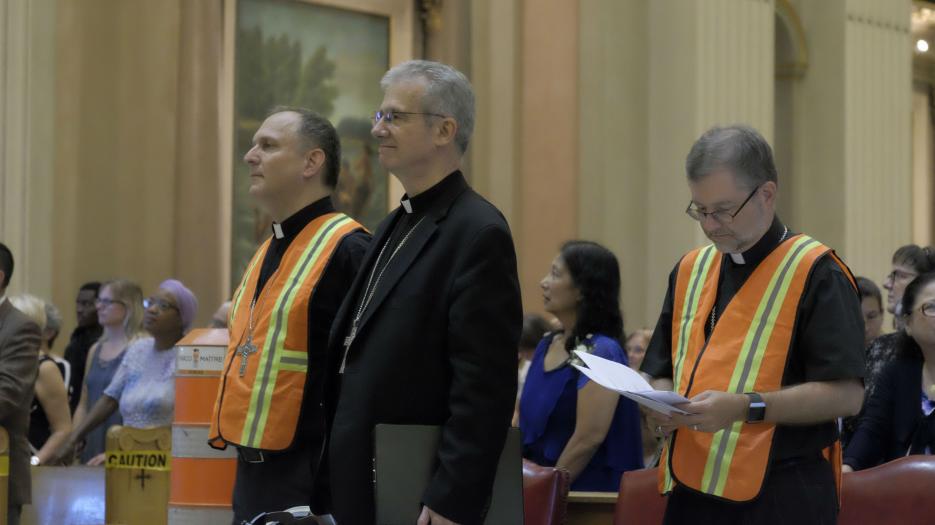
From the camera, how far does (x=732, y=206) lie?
3152 mm

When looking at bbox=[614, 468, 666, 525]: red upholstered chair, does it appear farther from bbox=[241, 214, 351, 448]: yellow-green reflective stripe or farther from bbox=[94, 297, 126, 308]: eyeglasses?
bbox=[94, 297, 126, 308]: eyeglasses

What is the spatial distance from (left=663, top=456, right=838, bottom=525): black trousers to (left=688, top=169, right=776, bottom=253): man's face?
1.68 feet

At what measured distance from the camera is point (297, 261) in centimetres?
402

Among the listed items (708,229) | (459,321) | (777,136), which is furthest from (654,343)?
(777,136)

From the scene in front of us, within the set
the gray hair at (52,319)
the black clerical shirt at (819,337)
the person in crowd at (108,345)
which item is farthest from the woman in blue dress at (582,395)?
the gray hair at (52,319)

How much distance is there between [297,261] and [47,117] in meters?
5.33

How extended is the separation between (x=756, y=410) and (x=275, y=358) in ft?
4.84

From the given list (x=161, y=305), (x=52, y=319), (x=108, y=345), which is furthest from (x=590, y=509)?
(x=52, y=319)

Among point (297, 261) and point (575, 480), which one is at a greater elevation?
point (297, 261)

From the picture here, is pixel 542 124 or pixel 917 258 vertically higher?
pixel 542 124

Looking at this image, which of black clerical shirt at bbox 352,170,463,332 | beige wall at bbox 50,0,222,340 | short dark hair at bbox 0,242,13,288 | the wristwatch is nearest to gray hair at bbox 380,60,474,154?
black clerical shirt at bbox 352,170,463,332

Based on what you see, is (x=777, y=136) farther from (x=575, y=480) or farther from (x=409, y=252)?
(x=409, y=252)

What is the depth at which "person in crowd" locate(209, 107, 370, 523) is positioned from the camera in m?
3.87

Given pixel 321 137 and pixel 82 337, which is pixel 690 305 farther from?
pixel 82 337
